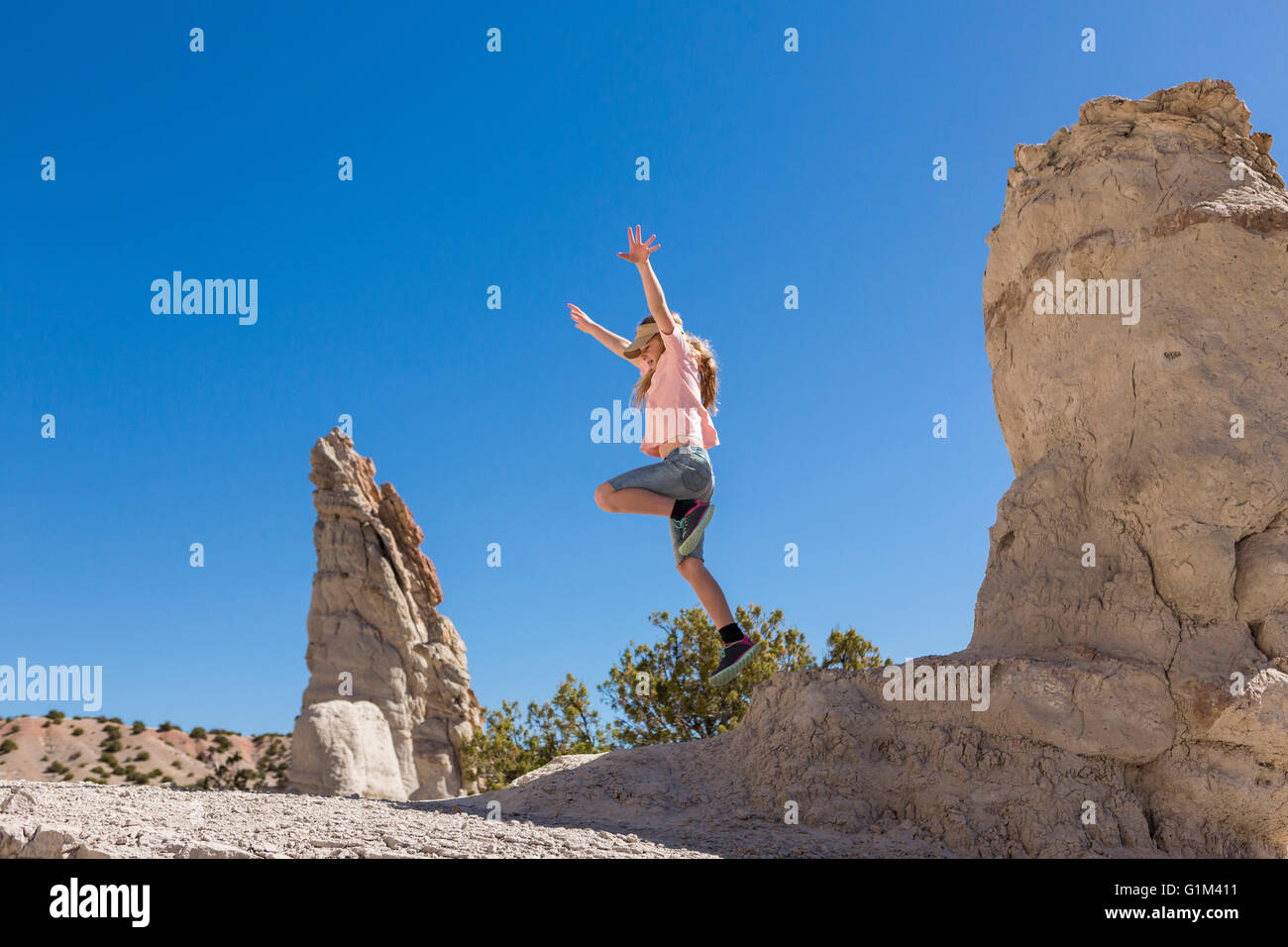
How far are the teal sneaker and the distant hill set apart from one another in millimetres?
35340

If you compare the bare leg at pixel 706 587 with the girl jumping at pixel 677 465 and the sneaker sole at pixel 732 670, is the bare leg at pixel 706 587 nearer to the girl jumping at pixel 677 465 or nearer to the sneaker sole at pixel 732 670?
the girl jumping at pixel 677 465

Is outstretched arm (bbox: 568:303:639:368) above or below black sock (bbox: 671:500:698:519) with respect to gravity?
above

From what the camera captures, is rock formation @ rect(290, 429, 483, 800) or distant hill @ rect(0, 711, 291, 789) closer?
rock formation @ rect(290, 429, 483, 800)

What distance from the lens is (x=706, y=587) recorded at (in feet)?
22.1

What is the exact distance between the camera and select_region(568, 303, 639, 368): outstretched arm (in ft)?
24.3

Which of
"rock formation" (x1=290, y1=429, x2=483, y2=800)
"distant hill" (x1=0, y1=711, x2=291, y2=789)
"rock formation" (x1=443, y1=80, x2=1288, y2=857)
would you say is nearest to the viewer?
"rock formation" (x1=443, y1=80, x2=1288, y2=857)

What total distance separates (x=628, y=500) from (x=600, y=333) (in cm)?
166

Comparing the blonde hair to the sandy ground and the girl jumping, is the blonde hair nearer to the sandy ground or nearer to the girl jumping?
the girl jumping

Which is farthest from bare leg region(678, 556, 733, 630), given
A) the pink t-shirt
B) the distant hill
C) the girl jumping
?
the distant hill

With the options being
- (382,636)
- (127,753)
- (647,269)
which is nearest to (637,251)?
(647,269)
